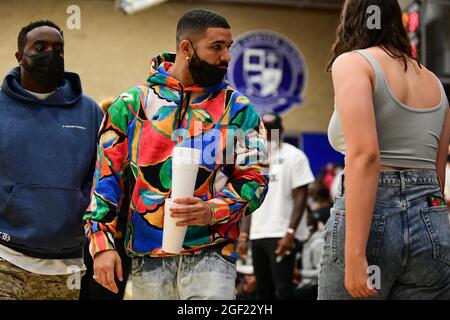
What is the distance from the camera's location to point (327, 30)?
11.8 meters

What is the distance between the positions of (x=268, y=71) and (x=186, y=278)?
9.72m

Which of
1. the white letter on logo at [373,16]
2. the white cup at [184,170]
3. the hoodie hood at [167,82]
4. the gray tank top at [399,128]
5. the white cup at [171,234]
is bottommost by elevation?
the white cup at [171,234]

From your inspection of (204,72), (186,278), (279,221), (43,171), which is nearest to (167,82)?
(204,72)

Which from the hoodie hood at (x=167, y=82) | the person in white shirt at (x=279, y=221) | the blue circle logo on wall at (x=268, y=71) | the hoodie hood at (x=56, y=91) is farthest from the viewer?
the blue circle logo on wall at (x=268, y=71)

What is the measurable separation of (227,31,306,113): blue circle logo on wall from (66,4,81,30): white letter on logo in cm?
866

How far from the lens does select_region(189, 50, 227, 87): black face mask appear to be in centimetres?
218

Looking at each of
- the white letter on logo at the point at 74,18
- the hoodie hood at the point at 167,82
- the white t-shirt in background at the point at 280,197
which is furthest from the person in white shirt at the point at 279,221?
the hoodie hood at the point at 167,82

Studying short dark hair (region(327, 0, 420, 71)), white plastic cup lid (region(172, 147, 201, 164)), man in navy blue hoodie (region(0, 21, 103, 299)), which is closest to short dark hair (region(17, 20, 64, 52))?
man in navy blue hoodie (region(0, 21, 103, 299))

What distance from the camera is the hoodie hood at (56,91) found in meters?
2.71

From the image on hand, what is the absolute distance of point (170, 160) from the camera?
2104mm

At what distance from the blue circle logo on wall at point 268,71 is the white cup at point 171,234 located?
9.52 meters

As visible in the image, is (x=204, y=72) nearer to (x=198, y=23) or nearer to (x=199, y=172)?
(x=198, y=23)

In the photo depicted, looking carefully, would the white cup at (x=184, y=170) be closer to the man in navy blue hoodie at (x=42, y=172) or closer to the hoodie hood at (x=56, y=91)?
the man in navy blue hoodie at (x=42, y=172)
